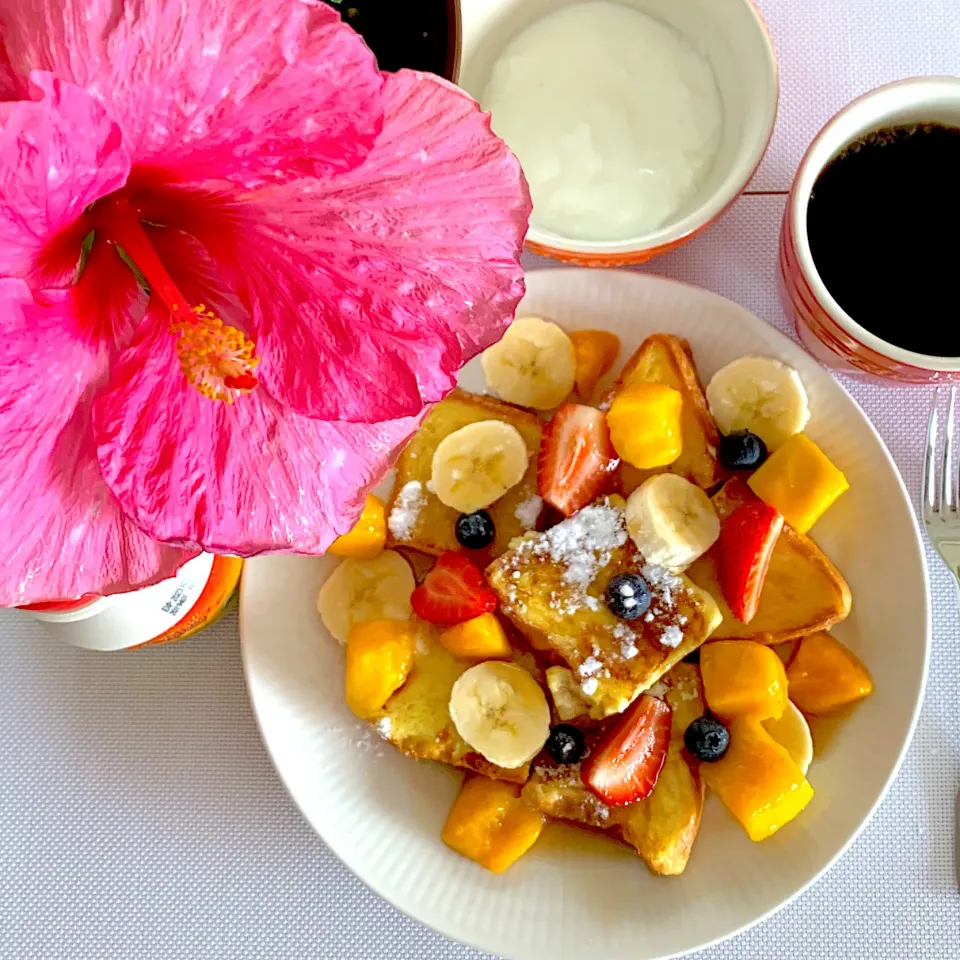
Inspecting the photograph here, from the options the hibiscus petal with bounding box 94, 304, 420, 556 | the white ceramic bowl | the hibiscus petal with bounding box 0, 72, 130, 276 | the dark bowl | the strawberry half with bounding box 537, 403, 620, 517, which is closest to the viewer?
the hibiscus petal with bounding box 0, 72, 130, 276

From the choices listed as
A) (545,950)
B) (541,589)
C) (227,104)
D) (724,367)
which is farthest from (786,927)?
(227,104)

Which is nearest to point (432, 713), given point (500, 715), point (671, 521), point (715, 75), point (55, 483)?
point (500, 715)

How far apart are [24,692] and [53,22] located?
0.76m

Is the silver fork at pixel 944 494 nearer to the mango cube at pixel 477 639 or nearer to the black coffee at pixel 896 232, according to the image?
the black coffee at pixel 896 232

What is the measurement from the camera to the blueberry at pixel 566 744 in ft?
2.87

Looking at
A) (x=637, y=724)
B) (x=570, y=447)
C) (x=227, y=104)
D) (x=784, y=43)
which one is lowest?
(x=637, y=724)

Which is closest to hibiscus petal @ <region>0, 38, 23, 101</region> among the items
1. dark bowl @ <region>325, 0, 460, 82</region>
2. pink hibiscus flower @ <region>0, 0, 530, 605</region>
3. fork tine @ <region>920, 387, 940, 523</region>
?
pink hibiscus flower @ <region>0, 0, 530, 605</region>

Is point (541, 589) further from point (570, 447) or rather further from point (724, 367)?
point (724, 367)

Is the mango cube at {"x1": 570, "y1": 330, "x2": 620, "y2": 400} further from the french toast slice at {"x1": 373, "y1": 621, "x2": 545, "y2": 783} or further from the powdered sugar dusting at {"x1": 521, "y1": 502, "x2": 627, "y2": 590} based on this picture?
the french toast slice at {"x1": 373, "y1": 621, "x2": 545, "y2": 783}

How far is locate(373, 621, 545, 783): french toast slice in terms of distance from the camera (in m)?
0.89

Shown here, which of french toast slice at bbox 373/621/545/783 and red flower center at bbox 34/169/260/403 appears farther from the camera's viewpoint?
french toast slice at bbox 373/621/545/783

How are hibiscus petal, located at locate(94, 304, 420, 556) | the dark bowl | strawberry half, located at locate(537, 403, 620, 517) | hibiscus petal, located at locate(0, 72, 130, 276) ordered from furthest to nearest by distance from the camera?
strawberry half, located at locate(537, 403, 620, 517) → the dark bowl → hibiscus petal, located at locate(94, 304, 420, 556) → hibiscus petal, located at locate(0, 72, 130, 276)

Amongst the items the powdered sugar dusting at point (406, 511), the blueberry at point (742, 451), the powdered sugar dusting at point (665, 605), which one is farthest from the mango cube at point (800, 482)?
the powdered sugar dusting at point (406, 511)

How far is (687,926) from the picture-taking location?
0.84 meters
